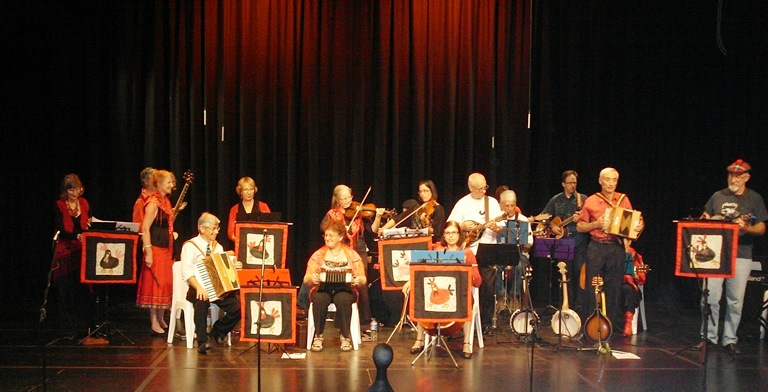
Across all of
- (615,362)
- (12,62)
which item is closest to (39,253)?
(12,62)

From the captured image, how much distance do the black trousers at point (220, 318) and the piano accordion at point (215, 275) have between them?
0.15 metres

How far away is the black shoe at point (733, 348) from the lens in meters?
7.69

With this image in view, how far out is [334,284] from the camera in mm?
7625

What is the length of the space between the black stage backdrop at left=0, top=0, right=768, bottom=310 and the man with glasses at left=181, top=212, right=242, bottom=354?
2.66 meters

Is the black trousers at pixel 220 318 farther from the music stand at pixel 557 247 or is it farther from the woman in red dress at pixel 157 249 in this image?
the music stand at pixel 557 247

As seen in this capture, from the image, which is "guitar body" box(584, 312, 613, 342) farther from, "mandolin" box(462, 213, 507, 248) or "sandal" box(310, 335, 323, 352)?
"sandal" box(310, 335, 323, 352)

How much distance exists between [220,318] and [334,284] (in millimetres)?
1277

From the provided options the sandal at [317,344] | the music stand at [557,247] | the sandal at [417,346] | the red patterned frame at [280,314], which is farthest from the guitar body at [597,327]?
the red patterned frame at [280,314]

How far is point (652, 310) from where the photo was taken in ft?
34.4

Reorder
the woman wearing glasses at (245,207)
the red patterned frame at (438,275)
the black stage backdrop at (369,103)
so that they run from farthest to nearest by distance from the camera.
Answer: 1. the black stage backdrop at (369,103)
2. the woman wearing glasses at (245,207)
3. the red patterned frame at (438,275)

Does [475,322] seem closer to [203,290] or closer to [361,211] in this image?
[361,211]

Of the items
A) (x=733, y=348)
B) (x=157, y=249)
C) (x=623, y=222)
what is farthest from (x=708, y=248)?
(x=157, y=249)

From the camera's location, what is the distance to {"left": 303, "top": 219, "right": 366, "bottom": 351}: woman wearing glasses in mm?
7629

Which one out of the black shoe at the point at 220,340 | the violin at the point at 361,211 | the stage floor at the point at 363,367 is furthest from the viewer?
the violin at the point at 361,211
